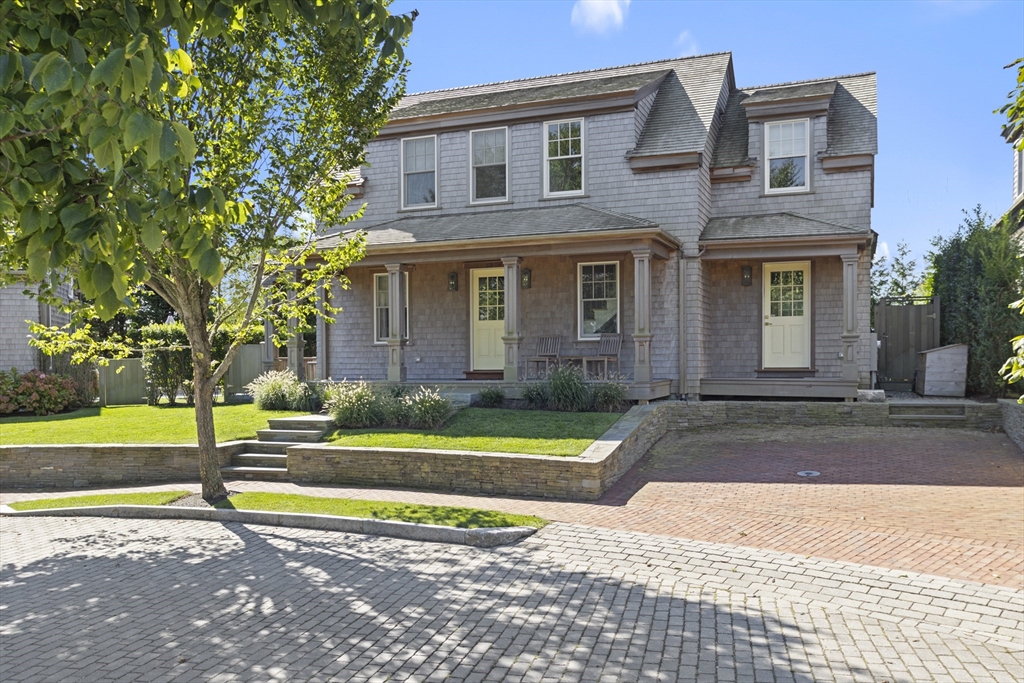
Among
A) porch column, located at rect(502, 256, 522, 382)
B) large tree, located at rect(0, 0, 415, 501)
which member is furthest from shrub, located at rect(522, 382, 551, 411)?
large tree, located at rect(0, 0, 415, 501)

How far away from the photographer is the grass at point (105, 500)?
10641 mm

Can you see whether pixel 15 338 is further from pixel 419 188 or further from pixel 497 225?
pixel 497 225

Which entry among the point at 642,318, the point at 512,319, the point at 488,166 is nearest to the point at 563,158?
the point at 488,166

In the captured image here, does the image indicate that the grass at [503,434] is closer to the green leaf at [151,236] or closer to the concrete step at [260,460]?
the concrete step at [260,460]

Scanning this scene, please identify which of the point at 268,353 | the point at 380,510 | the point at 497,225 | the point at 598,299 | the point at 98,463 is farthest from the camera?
the point at 268,353

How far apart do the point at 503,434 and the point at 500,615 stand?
6460 mm

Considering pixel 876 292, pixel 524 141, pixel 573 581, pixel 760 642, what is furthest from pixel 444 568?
pixel 876 292

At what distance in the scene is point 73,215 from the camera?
276cm

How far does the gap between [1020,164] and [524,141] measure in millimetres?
14413

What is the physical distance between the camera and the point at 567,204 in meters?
17.5

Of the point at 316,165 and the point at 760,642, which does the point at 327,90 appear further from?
the point at 760,642

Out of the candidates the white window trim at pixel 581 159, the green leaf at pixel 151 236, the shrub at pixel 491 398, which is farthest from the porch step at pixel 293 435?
the green leaf at pixel 151 236

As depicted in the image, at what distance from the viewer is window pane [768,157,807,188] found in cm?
1686

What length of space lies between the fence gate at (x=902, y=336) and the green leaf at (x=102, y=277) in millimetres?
18142
